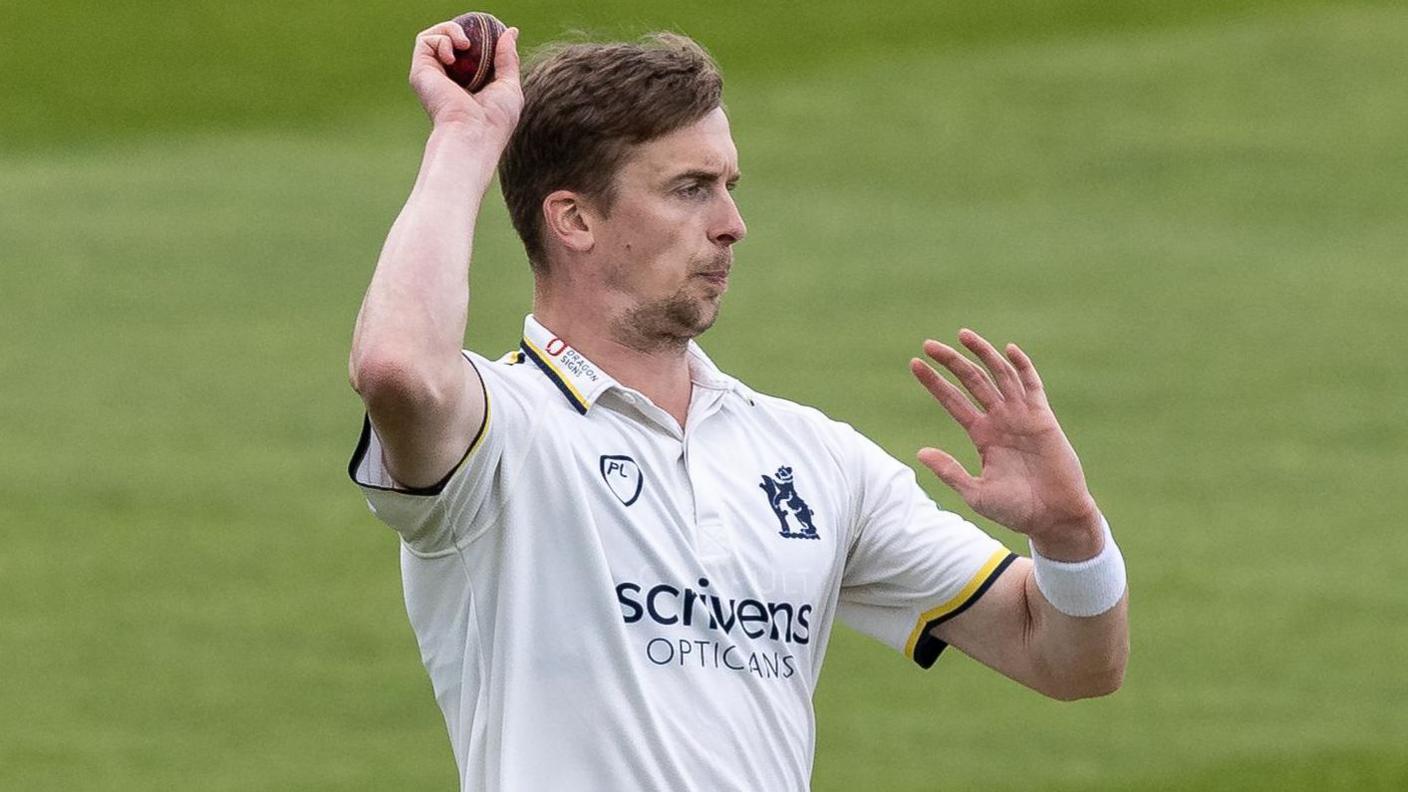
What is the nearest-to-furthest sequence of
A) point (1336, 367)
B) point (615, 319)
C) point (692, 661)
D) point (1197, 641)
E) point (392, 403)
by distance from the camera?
1. point (392, 403)
2. point (692, 661)
3. point (615, 319)
4. point (1197, 641)
5. point (1336, 367)

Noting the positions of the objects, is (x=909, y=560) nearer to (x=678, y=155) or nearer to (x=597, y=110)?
(x=678, y=155)

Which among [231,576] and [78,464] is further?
[78,464]

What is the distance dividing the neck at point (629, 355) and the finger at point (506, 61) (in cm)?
52

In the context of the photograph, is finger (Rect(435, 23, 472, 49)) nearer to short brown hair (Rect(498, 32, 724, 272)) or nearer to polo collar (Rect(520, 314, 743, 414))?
short brown hair (Rect(498, 32, 724, 272))

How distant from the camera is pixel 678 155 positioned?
4.69 m

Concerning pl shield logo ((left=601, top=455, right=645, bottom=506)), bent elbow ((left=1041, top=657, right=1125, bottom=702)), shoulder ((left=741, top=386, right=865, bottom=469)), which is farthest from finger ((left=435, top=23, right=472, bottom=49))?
bent elbow ((left=1041, top=657, right=1125, bottom=702))

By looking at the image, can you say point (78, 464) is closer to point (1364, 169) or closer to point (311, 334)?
point (311, 334)

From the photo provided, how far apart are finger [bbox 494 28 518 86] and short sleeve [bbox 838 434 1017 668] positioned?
1.09 meters

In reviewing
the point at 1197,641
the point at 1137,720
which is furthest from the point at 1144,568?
the point at 1137,720

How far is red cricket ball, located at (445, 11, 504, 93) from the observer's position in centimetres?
444

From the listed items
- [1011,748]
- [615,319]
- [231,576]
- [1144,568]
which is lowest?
[231,576]

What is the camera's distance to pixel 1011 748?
1009 centimetres

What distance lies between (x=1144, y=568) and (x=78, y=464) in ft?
19.1

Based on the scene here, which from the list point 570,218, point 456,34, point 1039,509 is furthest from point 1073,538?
point 456,34
